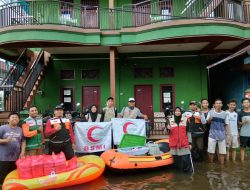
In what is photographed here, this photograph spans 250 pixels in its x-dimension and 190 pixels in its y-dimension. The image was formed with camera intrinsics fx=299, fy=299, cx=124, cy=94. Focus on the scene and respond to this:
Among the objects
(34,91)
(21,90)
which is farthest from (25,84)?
(34,91)

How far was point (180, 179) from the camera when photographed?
290 inches

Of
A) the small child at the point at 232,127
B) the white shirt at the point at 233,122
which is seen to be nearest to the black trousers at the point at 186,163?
the small child at the point at 232,127

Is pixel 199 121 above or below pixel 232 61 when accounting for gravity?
below

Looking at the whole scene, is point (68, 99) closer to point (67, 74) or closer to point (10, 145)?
point (67, 74)

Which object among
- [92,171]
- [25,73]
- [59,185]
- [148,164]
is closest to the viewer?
[59,185]

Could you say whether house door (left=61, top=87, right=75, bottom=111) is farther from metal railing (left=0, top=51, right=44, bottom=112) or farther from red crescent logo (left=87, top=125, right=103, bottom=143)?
red crescent logo (left=87, top=125, right=103, bottom=143)

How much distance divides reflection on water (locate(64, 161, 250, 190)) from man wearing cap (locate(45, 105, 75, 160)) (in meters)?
1.05

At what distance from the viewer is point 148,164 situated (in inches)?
312

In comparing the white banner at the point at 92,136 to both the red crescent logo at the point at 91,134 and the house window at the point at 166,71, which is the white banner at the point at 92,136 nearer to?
the red crescent logo at the point at 91,134

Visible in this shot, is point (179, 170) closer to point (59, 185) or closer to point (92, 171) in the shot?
point (92, 171)

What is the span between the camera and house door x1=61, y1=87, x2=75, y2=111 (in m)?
15.9

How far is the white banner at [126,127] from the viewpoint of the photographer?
9531 mm

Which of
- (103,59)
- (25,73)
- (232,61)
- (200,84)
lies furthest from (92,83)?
(232,61)

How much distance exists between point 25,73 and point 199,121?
942 centimetres
